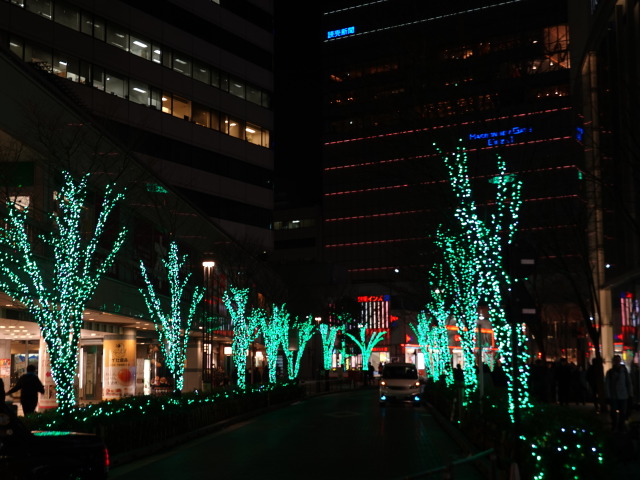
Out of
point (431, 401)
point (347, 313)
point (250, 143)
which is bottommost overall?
point (431, 401)

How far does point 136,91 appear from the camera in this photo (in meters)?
54.6

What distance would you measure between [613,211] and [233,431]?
16140 millimetres

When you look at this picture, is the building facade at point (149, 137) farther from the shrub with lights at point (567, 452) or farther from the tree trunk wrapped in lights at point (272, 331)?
the shrub with lights at point (567, 452)

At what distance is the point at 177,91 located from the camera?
57.9 metres

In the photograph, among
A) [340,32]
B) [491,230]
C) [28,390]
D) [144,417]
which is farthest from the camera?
[340,32]

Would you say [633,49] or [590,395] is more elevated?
[633,49]

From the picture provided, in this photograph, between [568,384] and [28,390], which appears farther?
[568,384]

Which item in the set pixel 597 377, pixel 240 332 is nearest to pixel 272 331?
pixel 240 332

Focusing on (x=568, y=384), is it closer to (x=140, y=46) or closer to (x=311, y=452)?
(x=311, y=452)

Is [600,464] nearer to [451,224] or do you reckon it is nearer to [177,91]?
[451,224]

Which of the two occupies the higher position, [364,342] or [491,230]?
[491,230]

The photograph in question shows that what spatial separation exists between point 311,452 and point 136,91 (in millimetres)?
→ 40452

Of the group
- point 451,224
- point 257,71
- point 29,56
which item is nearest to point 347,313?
point 257,71

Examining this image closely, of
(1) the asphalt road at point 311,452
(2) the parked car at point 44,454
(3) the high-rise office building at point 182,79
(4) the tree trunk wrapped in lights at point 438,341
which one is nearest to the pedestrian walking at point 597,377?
(1) the asphalt road at point 311,452
